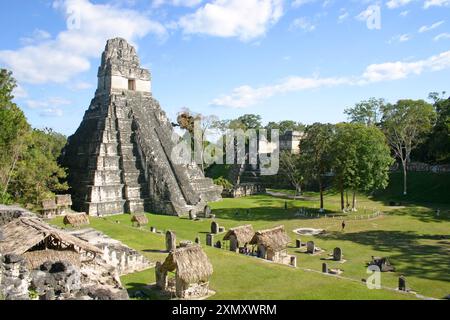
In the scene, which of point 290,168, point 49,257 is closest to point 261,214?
point 290,168

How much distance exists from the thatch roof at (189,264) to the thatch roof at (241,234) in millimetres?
7797

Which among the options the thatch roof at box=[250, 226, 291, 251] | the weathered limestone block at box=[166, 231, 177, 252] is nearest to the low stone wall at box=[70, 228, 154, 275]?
the weathered limestone block at box=[166, 231, 177, 252]

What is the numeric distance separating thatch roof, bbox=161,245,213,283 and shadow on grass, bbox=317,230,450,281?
11695 millimetres

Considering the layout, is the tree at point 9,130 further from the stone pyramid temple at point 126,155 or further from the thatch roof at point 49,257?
the thatch roof at point 49,257

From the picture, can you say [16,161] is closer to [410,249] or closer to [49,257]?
[49,257]

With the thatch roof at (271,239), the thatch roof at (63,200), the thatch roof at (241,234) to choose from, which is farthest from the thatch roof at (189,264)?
the thatch roof at (63,200)

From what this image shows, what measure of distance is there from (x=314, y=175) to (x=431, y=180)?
19102 millimetres

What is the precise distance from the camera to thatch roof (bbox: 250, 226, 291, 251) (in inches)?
862

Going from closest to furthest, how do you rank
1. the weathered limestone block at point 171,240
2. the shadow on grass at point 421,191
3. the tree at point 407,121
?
the weathered limestone block at point 171,240, the shadow on grass at point 421,191, the tree at point 407,121

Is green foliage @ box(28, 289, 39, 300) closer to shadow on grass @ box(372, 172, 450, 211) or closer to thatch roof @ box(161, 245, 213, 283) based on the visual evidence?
thatch roof @ box(161, 245, 213, 283)

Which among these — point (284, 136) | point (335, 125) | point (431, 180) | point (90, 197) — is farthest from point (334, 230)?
point (284, 136)

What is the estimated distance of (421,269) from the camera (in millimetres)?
20469

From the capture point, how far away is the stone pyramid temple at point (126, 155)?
115 ft
